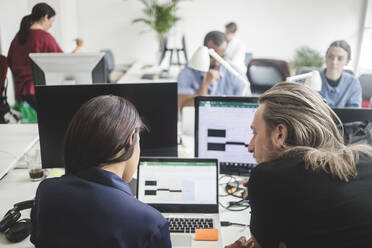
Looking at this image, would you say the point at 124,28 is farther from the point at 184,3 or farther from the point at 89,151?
the point at 89,151

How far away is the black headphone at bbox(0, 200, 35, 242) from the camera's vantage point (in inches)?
44.9

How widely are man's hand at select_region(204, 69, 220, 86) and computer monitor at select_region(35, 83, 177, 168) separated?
105cm

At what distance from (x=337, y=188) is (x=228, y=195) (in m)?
0.68

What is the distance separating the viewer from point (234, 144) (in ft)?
4.79

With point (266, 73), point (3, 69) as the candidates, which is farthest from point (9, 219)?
point (266, 73)

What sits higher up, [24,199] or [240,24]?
[240,24]

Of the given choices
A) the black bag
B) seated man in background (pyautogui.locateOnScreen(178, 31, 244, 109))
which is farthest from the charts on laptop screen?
seated man in background (pyautogui.locateOnScreen(178, 31, 244, 109))

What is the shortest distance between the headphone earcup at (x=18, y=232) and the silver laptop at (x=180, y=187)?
0.40 m

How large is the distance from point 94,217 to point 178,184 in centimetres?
56

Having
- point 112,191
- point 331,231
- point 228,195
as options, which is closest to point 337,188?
point 331,231

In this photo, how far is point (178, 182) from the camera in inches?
51.6

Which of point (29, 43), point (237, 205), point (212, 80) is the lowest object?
point (237, 205)

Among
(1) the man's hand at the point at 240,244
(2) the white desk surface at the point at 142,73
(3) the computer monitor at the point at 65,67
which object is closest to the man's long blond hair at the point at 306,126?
(1) the man's hand at the point at 240,244

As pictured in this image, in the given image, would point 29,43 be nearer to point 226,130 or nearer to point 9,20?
point 9,20
